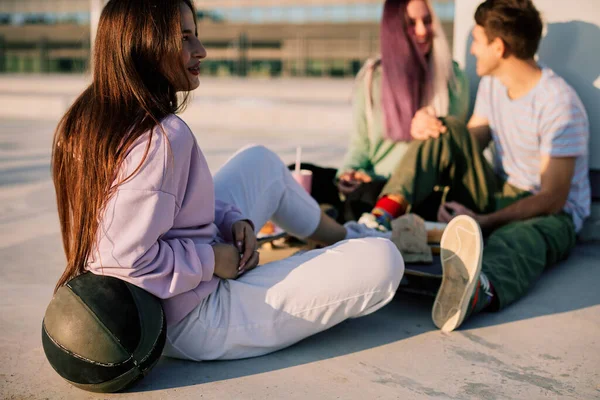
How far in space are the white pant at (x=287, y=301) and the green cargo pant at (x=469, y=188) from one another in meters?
1.08

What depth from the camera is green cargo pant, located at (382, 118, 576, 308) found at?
3.25 meters

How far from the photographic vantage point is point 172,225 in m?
2.01

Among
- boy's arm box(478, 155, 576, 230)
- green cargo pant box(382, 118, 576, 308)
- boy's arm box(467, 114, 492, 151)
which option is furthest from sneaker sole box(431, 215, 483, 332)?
boy's arm box(467, 114, 492, 151)

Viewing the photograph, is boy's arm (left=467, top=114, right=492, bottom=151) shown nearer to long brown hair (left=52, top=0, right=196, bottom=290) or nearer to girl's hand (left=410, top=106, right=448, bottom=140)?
girl's hand (left=410, top=106, right=448, bottom=140)

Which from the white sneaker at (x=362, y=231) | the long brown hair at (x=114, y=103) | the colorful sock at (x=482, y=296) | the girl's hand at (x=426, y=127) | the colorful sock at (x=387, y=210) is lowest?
the colorful sock at (x=482, y=296)

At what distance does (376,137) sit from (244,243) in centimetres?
197

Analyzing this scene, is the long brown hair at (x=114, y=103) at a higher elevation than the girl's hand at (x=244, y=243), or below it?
higher

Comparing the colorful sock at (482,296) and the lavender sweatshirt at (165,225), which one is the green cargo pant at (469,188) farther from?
the lavender sweatshirt at (165,225)

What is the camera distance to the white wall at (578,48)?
3977mm

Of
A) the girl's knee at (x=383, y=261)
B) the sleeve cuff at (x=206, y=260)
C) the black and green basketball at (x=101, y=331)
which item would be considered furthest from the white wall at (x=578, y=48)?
the black and green basketball at (x=101, y=331)

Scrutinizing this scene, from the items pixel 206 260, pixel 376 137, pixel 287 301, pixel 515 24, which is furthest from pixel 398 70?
pixel 206 260

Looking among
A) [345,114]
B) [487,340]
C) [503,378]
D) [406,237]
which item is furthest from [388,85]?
[345,114]

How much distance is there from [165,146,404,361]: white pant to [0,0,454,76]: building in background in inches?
1530

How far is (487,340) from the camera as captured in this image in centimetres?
256
